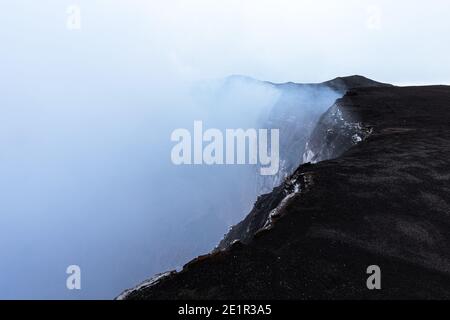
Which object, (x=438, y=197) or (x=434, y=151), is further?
(x=434, y=151)

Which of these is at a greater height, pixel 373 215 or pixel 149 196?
pixel 373 215

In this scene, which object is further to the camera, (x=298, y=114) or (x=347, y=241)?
(x=298, y=114)

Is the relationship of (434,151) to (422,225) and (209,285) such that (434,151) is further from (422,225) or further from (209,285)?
(209,285)

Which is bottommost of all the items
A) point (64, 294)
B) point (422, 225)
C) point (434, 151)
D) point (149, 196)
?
point (64, 294)

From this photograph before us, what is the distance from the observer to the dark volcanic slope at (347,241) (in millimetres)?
9203

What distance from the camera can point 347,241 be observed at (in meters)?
11.2

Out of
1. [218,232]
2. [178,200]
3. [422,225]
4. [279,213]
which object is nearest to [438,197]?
[422,225]

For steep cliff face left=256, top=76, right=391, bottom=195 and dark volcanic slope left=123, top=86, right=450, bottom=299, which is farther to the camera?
steep cliff face left=256, top=76, right=391, bottom=195

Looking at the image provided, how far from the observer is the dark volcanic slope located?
920 cm

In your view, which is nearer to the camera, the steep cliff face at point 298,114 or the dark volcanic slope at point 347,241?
the dark volcanic slope at point 347,241

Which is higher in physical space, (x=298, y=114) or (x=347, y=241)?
(x=298, y=114)

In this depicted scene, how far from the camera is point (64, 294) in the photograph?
15525 cm
